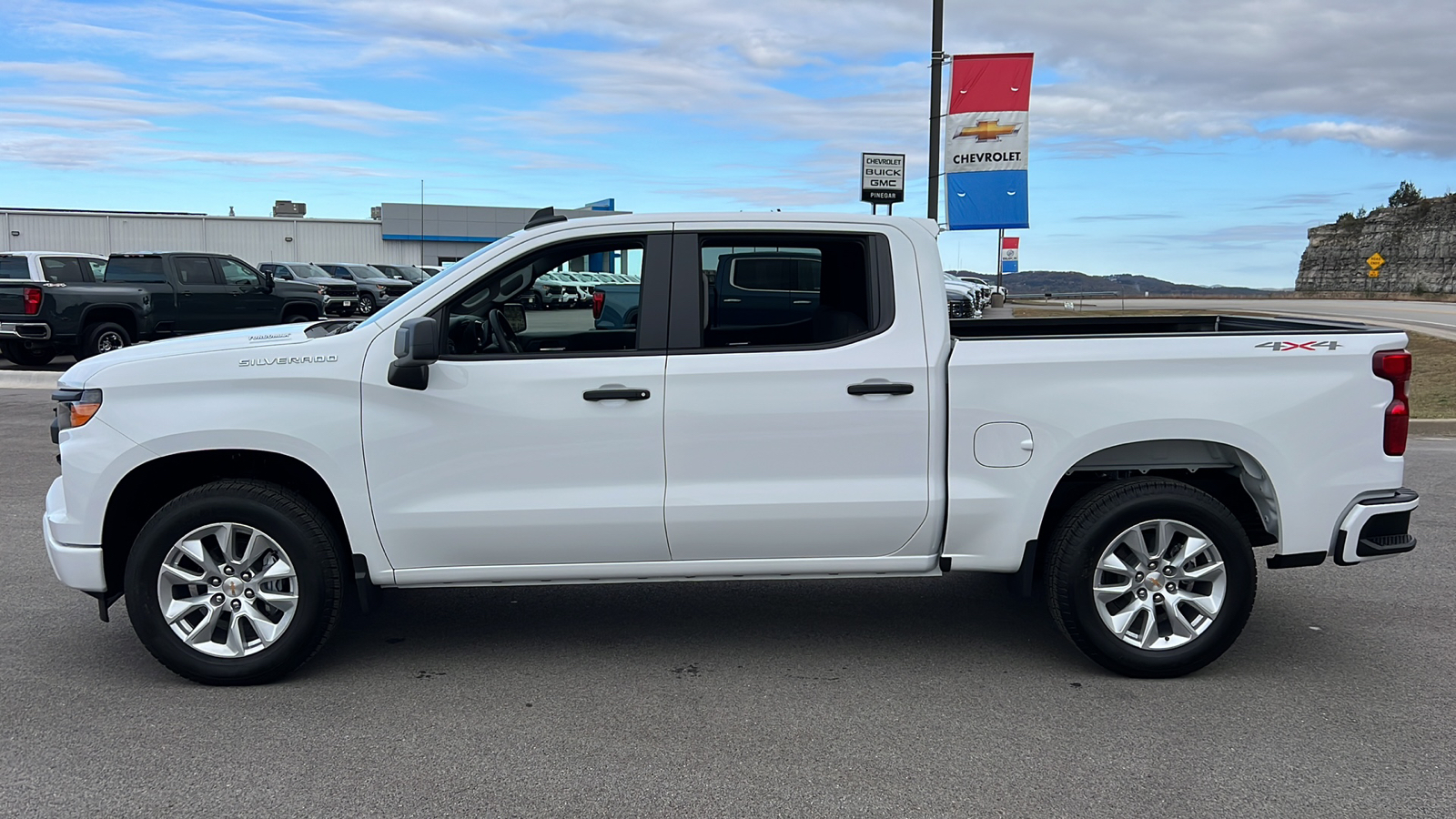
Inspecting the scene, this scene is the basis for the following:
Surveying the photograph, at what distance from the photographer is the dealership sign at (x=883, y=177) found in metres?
16.8

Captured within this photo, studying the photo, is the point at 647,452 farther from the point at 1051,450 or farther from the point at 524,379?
the point at 1051,450

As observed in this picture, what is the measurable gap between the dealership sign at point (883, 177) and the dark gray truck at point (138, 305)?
30.9ft

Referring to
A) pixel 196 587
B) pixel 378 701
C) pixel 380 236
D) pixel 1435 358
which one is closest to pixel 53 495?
pixel 196 587

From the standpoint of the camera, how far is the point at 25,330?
1778 centimetres

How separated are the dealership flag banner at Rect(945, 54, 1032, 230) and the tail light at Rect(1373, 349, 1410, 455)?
11738 millimetres

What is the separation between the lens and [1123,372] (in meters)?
4.72

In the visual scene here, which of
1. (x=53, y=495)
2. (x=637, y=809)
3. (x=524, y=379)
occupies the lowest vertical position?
(x=637, y=809)

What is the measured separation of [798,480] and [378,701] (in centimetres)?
183

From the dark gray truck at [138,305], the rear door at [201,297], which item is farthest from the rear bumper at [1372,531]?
the rear door at [201,297]

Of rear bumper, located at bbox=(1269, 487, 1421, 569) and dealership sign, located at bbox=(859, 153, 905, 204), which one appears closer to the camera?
rear bumper, located at bbox=(1269, 487, 1421, 569)

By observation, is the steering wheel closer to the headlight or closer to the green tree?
the headlight

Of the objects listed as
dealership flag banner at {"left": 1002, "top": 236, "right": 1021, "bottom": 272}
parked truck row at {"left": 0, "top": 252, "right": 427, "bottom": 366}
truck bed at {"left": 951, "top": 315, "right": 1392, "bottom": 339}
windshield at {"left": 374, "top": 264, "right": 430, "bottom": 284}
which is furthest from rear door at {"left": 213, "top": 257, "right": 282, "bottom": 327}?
dealership flag banner at {"left": 1002, "top": 236, "right": 1021, "bottom": 272}

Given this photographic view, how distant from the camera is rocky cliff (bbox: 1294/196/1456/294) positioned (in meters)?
76.7

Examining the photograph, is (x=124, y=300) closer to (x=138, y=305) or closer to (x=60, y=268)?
(x=138, y=305)
